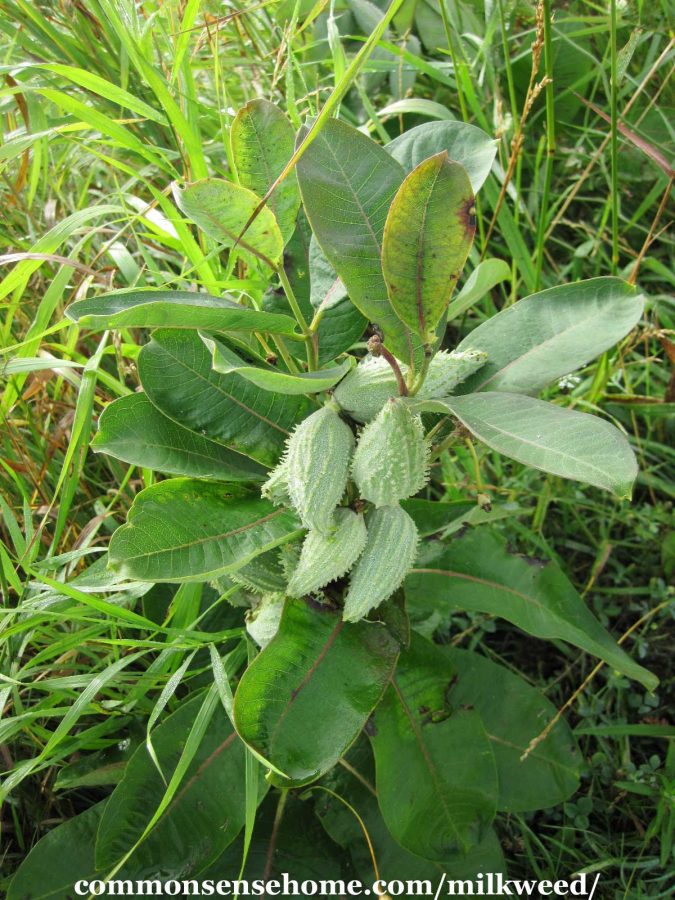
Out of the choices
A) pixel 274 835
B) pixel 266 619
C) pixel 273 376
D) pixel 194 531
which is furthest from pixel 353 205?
pixel 274 835

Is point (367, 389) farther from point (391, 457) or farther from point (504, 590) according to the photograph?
point (504, 590)

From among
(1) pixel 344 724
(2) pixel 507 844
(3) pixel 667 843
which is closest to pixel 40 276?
(1) pixel 344 724

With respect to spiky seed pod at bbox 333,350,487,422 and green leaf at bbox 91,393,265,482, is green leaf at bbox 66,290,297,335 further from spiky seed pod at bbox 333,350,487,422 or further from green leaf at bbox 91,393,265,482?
green leaf at bbox 91,393,265,482

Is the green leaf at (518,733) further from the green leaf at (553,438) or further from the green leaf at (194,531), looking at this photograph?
the green leaf at (553,438)

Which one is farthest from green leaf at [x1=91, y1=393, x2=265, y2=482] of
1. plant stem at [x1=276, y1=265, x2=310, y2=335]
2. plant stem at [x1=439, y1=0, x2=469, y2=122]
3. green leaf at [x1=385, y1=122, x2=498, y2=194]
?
plant stem at [x1=439, y1=0, x2=469, y2=122]

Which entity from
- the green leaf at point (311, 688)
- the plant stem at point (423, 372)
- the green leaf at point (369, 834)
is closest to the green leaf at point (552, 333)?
the plant stem at point (423, 372)
